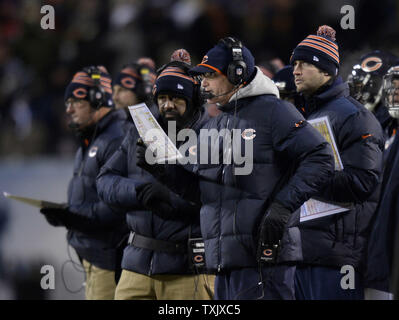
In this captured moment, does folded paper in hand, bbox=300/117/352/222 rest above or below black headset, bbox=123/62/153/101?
below

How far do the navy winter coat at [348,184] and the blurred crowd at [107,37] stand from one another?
3.28m

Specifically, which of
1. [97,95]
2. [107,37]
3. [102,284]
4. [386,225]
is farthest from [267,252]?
[107,37]

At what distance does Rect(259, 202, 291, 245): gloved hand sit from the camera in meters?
3.39

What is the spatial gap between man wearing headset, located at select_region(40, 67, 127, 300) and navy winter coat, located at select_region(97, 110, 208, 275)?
2.13 ft

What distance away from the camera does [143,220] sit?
438cm

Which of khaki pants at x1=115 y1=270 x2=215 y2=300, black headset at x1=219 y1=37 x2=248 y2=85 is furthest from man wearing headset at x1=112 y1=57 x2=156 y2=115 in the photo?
black headset at x1=219 y1=37 x2=248 y2=85

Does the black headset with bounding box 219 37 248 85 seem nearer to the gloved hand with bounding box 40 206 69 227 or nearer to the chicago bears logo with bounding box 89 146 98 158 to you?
the chicago bears logo with bounding box 89 146 98 158

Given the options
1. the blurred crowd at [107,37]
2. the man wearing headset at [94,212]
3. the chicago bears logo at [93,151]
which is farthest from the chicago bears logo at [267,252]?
the blurred crowd at [107,37]

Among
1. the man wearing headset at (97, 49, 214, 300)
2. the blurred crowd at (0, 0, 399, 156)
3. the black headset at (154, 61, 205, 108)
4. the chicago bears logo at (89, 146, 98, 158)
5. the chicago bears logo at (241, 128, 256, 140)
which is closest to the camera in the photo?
the chicago bears logo at (241, 128, 256, 140)

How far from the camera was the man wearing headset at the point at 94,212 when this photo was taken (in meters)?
5.24

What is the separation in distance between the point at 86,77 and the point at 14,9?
5017 mm

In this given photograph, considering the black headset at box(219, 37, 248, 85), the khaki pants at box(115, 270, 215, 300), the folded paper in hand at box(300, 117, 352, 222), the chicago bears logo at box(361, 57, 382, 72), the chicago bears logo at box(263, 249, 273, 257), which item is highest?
the chicago bears logo at box(361, 57, 382, 72)

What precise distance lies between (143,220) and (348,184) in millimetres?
1145

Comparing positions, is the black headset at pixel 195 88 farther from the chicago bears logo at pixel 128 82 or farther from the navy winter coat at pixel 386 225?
the chicago bears logo at pixel 128 82
